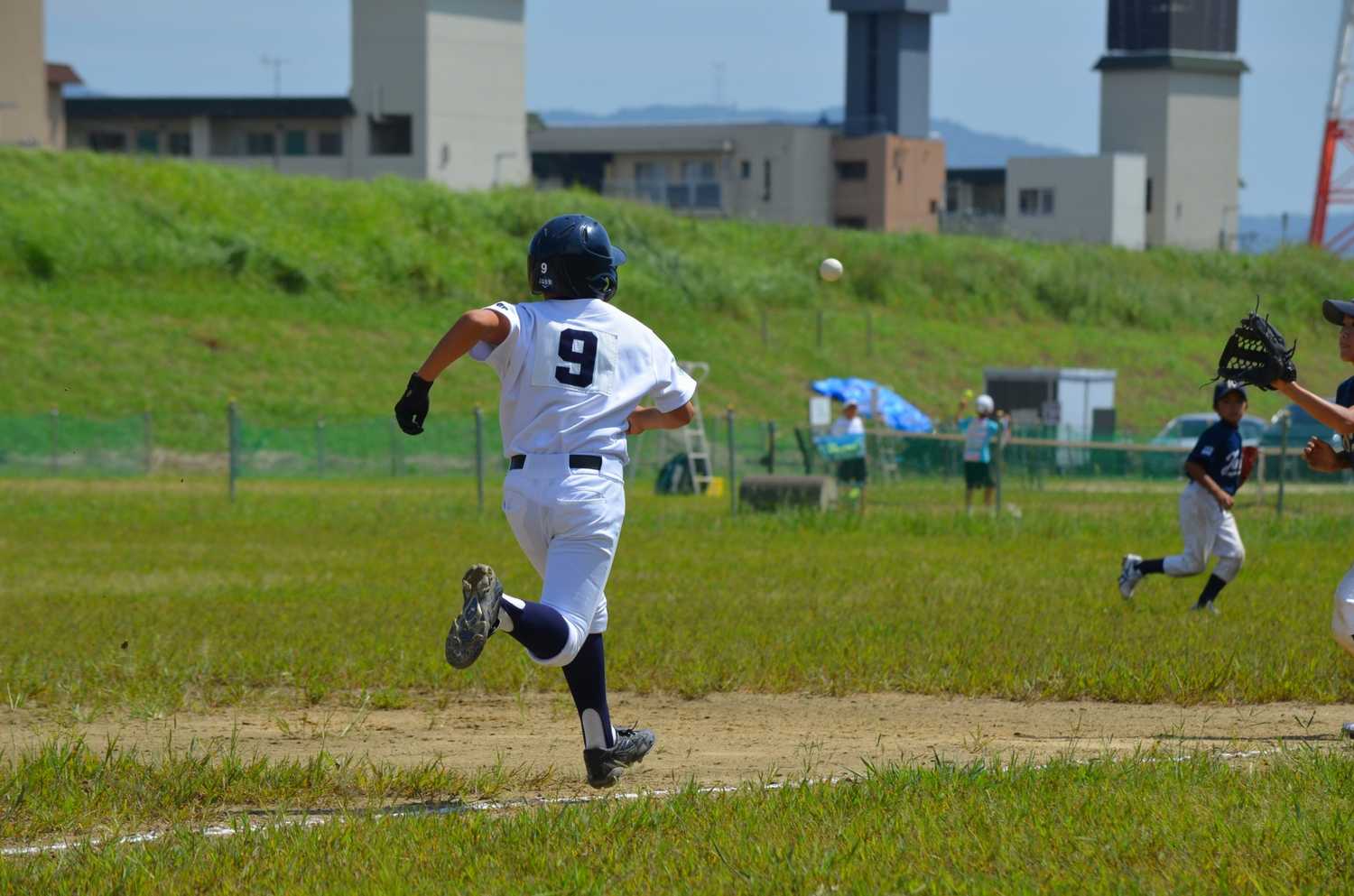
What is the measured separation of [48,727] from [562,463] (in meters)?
3.40

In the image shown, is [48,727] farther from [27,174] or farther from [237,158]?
[237,158]

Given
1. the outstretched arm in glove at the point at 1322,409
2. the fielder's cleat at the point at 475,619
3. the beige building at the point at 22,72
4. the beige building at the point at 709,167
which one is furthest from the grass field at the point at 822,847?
the beige building at the point at 709,167

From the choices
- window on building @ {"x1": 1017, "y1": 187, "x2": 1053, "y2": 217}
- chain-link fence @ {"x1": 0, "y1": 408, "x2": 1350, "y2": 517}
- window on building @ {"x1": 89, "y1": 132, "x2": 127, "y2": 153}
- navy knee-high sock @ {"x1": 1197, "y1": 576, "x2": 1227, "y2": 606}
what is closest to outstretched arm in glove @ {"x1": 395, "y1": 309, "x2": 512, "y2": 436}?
navy knee-high sock @ {"x1": 1197, "y1": 576, "x2": 1227, "y2": 606}

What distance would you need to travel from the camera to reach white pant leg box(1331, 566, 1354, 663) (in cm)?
804

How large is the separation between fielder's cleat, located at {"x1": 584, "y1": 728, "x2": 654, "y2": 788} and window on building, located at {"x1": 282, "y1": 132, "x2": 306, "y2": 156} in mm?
68819

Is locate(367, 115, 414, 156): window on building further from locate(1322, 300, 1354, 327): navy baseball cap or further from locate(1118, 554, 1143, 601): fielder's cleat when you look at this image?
locate(1322, 300, 1354, 327): navy baseball cap

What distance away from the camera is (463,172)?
7019 centimetres

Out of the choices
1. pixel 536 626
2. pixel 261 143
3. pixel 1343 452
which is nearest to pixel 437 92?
pixel 261 143

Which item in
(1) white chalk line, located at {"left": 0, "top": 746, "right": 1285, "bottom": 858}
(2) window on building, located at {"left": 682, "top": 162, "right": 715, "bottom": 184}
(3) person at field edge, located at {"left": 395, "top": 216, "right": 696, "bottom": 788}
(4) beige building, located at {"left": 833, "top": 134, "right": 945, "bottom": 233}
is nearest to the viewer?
(1) white chalk line, located at {"left": 0, "top": 746, "right": 1285, "bottom": 858}

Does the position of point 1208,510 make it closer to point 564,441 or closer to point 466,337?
point 564,441

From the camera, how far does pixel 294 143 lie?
7306cm

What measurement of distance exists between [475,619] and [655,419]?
123 cm

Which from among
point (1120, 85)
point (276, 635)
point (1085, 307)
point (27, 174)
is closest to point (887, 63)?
point (1120, 85)

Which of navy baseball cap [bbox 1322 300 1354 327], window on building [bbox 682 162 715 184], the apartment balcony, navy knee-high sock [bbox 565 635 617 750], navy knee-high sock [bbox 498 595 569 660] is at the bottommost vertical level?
navy knee-high sock [bbox 565 635 617 750]
